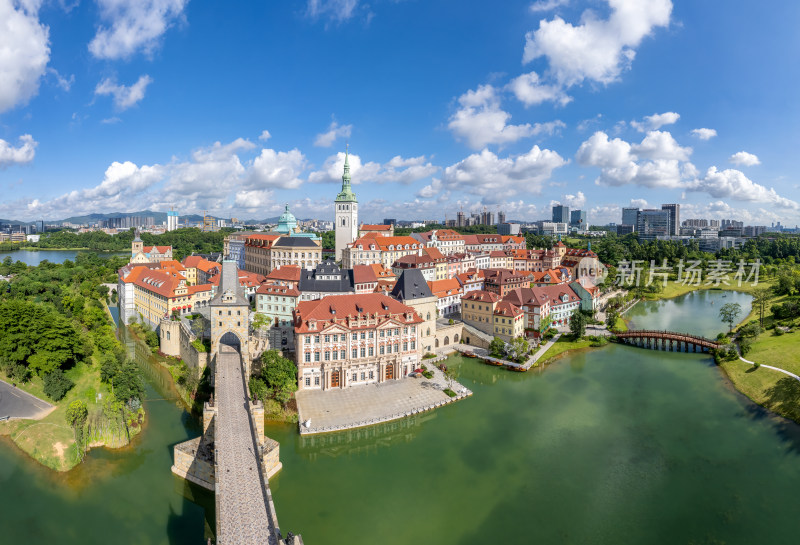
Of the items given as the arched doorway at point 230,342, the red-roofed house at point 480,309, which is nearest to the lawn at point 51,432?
the arched doorway at point 230,342

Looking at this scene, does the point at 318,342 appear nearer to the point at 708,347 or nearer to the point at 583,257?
the point at 708,347

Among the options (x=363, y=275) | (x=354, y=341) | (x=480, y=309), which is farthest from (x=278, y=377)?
(x=480, y=309)

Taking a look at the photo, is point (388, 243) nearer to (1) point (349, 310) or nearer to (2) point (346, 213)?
(2) point (346, 213)

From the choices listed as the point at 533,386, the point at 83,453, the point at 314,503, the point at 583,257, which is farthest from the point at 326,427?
the point at 583,257

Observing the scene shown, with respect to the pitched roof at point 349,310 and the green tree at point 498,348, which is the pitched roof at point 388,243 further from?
the pitched roof at point 349,310

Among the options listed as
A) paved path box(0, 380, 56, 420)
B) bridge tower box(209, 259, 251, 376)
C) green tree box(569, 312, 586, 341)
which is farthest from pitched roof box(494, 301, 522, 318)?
paved path box(0, 380, 56, 420)
